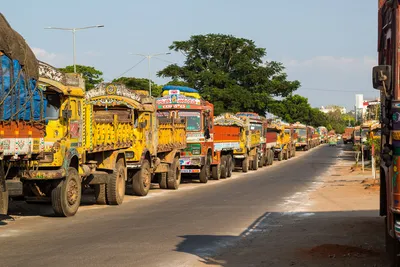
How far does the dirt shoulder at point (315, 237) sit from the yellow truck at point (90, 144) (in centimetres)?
431

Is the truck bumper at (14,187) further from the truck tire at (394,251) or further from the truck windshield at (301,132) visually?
the truck windshield at (301,132)

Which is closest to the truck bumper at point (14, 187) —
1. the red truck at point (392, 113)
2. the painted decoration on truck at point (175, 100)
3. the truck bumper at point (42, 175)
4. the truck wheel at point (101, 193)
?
the truck bumper at point (42, 175)

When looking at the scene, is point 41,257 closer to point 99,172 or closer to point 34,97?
point 34,97

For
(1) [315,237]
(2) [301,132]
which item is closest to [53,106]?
(1) [315,237]

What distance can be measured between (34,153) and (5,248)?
314 centimetres

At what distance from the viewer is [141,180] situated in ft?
68.0

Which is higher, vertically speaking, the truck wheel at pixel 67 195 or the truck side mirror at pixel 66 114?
the truck side mirror at pixel 66 114

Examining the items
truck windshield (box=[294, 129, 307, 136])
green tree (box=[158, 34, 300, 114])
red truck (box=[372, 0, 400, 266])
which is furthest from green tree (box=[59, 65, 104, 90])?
red truck (box=[372, 0, 400, 266])

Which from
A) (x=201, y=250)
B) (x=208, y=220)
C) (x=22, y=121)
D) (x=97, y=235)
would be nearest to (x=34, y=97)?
(x=22, y=121)

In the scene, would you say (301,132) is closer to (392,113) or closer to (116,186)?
(116,186)

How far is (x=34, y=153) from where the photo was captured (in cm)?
1382

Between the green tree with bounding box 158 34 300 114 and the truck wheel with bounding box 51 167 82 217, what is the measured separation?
2276 inches

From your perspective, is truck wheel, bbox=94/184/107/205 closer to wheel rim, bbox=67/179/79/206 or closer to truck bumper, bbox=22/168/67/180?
wheel rim, bbox=67/179/79/206

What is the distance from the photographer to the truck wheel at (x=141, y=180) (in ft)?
68.0
